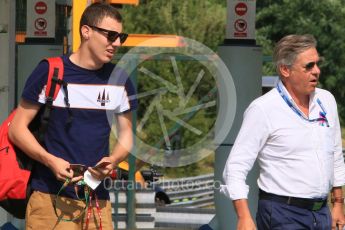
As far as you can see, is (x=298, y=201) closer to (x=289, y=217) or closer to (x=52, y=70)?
(x=289, y=217)

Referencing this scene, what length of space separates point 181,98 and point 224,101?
38.5 ft

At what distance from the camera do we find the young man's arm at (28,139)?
5.36 m

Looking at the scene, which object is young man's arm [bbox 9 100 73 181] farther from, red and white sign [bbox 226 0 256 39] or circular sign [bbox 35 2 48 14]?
circular sign [bbox 35 2 48 14]

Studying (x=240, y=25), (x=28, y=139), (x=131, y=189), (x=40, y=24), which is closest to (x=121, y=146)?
(x=28, y=139)

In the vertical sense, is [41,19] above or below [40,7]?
below

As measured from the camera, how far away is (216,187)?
9414mm

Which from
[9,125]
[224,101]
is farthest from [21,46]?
[9,125]

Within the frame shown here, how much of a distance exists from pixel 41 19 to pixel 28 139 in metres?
4.79

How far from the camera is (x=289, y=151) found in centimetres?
557

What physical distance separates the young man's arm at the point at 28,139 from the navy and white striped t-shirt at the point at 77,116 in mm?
65

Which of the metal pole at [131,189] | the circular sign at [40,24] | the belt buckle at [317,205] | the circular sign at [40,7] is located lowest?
the metal pole at [131,189]

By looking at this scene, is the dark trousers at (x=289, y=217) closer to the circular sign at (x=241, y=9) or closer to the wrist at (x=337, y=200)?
the wrist at (x=337, y=200)

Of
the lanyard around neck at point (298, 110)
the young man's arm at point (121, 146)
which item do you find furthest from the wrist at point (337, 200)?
the young man's arm at point (121, 146)

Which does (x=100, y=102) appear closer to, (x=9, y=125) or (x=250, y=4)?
(x=9, y=125)
